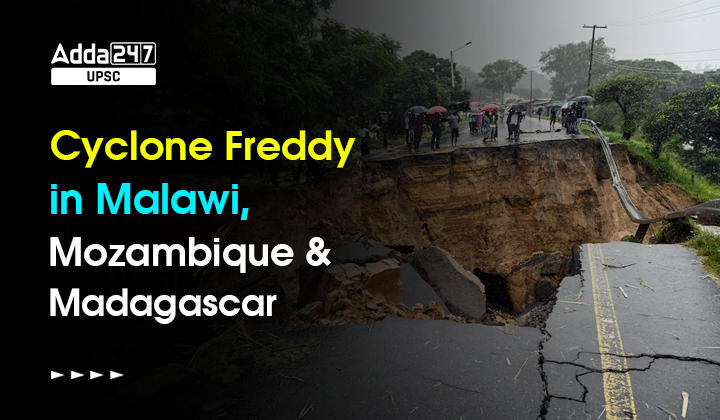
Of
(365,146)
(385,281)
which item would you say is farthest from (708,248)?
(365,146)

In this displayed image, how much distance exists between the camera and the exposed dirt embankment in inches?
578

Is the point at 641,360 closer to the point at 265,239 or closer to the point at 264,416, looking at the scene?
the point at 264,416

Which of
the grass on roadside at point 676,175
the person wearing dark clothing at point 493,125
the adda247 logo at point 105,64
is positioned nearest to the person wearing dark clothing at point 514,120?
the person wearing dark clothing at point 493,125

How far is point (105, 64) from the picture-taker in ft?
17.7

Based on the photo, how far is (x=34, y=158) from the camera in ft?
15.2

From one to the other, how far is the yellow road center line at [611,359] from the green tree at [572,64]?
314ft

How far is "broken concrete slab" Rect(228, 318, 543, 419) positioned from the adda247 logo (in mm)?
4841

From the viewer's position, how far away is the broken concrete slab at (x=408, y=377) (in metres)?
3.65

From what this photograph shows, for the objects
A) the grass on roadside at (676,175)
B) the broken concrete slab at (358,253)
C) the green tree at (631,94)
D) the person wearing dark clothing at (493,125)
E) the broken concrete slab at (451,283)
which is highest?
the green tree at (631,94)

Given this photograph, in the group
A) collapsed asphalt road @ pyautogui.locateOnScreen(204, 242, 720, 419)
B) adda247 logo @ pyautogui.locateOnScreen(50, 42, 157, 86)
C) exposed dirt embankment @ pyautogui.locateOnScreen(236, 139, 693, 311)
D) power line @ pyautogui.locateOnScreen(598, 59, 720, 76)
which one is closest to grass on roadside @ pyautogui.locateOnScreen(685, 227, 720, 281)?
collapsed asphalt road @ pyautogui.locateOnScreen(204, 242, 720, 419)

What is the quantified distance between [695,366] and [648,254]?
4498 millimetres

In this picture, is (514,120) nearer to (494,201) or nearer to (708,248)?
(494,201)

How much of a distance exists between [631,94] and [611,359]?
93.6 ft

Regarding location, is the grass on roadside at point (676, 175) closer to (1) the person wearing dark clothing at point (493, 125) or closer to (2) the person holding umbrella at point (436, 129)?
(1) the person wearing dark clothing at point (493, 125)
